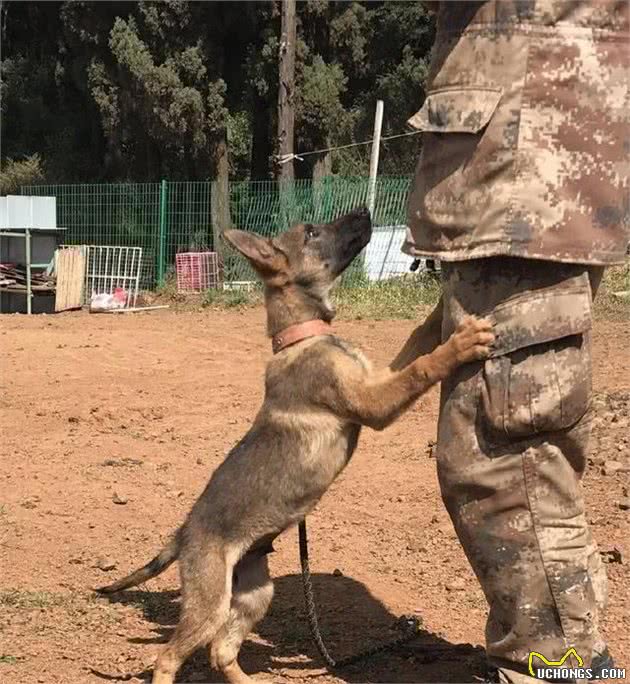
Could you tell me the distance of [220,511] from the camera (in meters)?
4.38

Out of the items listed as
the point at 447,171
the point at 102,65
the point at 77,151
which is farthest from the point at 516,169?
the point at 77,151

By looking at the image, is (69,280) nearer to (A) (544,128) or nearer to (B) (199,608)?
(B) (199,608)

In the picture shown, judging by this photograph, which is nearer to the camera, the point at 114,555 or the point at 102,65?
the point at 114,555

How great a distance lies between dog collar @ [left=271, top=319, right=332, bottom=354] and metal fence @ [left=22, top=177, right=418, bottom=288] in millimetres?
13446

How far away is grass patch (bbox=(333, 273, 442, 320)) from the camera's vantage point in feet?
52.0

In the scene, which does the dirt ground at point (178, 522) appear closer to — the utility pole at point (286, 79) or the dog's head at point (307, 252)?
the dog's head at point (307, 252)

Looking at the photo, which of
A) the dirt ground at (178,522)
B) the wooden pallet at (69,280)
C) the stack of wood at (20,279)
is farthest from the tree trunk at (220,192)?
the dirt ground at (178,522)

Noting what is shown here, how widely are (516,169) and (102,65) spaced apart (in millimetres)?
24470

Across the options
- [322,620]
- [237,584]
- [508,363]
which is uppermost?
[508,363]

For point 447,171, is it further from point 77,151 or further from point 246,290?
point 77,151

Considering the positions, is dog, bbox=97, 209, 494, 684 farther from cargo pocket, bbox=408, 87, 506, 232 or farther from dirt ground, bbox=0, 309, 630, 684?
cargo pocket, bbox=408, 87, 506, 232

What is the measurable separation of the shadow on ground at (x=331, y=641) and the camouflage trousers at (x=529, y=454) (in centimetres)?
77

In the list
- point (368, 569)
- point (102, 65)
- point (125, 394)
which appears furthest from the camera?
point (102, 65)

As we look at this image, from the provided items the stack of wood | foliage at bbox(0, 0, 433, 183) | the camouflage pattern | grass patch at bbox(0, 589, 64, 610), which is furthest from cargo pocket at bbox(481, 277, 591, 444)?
foliage at bbox(0, 0, 433, 183)
